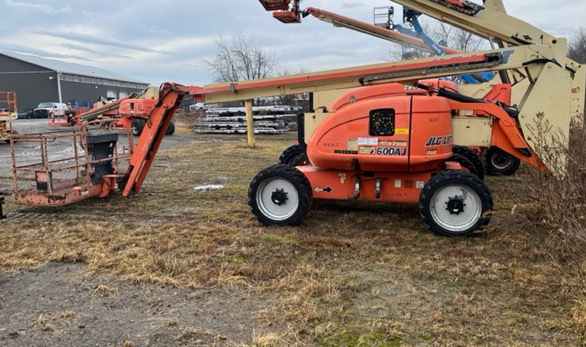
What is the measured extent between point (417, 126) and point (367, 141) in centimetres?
67

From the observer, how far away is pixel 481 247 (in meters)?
5.75

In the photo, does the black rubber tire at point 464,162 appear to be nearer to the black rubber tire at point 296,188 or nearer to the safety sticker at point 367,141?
the safety sticker at point 367,141

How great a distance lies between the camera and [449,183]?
6.08 m

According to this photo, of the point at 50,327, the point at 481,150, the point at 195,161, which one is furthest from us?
the point at 195,161

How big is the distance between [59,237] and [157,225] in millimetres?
1275

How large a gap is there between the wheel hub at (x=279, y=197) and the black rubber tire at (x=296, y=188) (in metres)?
0.21

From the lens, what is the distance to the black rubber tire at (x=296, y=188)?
666 centimetres

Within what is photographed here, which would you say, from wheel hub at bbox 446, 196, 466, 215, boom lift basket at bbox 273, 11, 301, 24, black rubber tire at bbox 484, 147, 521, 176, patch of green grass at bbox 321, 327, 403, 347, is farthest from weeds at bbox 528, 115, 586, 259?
boom lift basket at bbox 273, 11, 301, 24

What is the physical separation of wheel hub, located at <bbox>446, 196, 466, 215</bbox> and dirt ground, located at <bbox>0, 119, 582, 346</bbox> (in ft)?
1.26

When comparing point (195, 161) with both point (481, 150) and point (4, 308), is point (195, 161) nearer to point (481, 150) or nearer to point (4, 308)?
point (481, 150)

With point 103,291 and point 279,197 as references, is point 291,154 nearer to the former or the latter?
point 279,197

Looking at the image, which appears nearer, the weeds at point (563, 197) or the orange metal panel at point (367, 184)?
the weeds at point (563, 197)

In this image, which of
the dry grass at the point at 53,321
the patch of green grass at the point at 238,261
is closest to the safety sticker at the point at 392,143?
the patch of green grass at the point at 238,261

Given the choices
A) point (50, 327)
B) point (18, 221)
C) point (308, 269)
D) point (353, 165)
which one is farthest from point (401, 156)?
point (18, 221)
